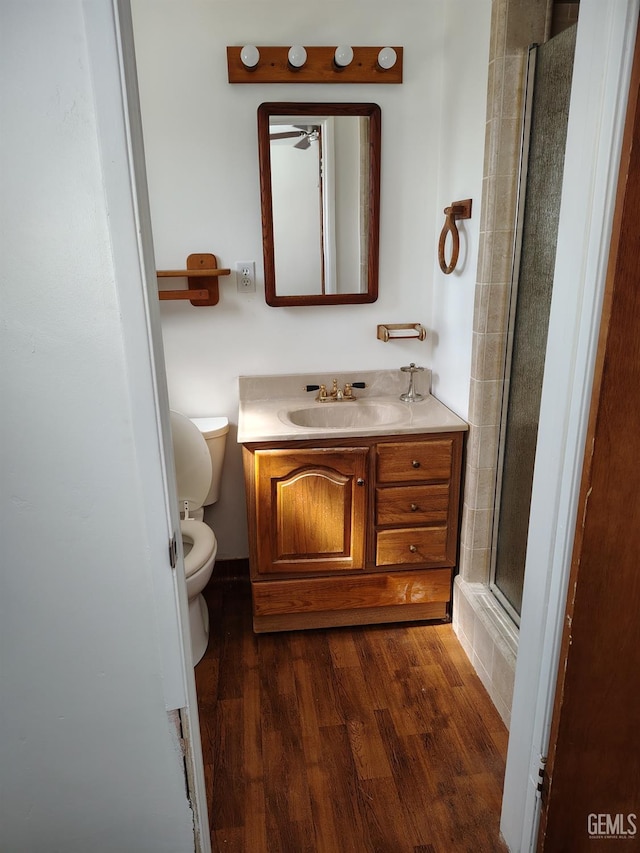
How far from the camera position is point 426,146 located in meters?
2.37

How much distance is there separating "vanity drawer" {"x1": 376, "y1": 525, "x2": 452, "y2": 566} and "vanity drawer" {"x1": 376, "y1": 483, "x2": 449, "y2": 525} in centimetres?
4

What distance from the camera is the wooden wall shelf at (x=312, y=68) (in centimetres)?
219

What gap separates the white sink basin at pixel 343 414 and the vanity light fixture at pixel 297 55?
1270 mm

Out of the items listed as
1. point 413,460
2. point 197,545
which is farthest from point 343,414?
point 197,545

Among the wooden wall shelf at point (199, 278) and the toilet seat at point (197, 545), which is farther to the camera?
the wooden wall shelf at point (199, 278)

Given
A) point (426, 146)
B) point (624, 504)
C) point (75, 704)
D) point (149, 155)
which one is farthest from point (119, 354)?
point (426, 146)

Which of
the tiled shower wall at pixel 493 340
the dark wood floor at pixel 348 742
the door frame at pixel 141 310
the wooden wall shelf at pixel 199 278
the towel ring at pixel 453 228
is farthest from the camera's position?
the wooden wall shelf at pixel 199 278

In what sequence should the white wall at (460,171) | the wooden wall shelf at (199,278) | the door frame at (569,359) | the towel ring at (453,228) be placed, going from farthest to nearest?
the wooden wall shelf at (199,278)
the towel ring at (453,228)
the white wall at (460,171)
the door frame at (569,359)

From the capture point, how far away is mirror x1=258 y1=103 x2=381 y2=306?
2273mm

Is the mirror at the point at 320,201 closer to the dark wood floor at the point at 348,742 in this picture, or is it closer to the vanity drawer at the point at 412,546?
the vanity drawer at the point at 412,546

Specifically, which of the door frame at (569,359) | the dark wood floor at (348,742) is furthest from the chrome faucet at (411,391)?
the door frame at (569,359)

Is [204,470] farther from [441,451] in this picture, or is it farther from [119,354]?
[119,354]

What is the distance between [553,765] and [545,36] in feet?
6.40

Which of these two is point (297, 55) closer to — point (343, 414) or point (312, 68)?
point (312, 68)
